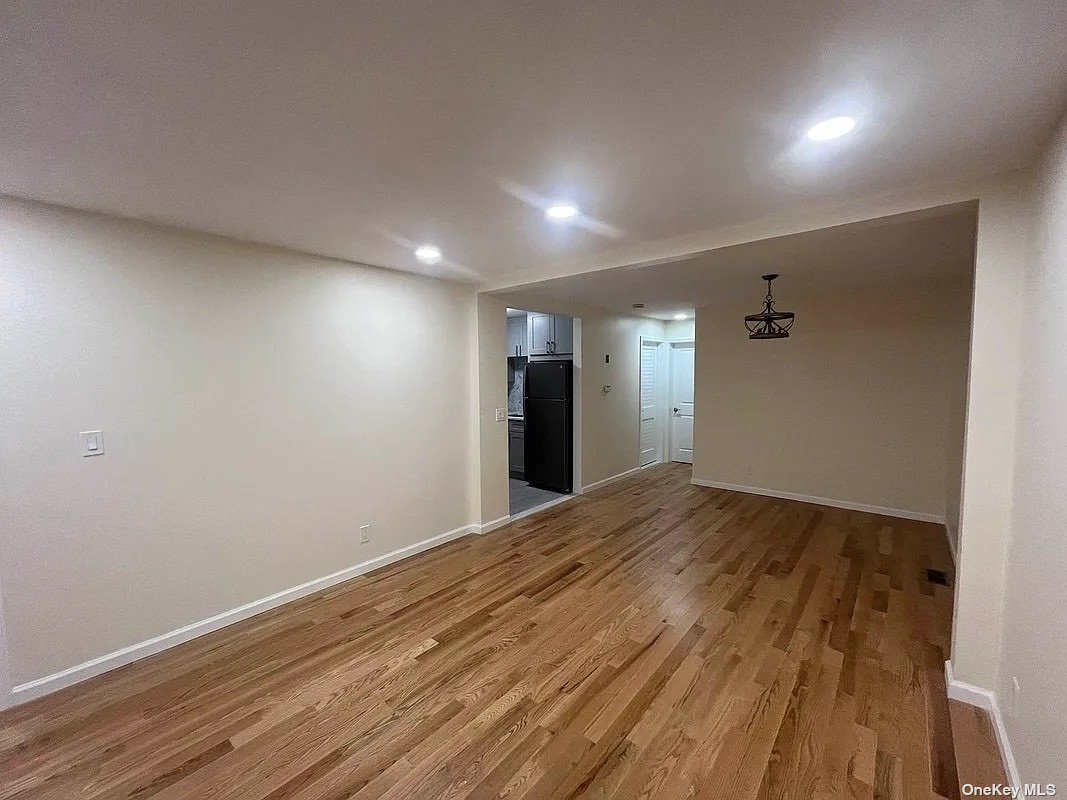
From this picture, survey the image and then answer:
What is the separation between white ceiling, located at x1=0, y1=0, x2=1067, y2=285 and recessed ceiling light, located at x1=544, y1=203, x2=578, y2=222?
7cm

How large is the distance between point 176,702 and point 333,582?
3.90 feet

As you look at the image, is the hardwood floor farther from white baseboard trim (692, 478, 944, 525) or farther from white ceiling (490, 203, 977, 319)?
white ceiling (490, 203, 977, 319)

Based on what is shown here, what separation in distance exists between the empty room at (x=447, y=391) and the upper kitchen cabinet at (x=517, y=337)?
2.23 m

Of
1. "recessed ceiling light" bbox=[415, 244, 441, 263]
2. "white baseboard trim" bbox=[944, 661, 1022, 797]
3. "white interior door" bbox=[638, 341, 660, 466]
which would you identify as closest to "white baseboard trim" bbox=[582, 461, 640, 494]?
"white interior door" bbox=[638, 341, 660, 466]

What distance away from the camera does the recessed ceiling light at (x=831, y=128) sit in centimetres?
149

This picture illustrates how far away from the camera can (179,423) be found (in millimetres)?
2535

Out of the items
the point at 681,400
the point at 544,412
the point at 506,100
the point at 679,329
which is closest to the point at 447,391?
the point at 544,412

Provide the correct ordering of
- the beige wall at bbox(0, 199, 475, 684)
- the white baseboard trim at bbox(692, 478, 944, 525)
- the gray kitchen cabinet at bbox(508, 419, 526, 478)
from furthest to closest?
the gray kitchen cabinet at bbox(508, 419, 526, 478) < the white baseboard trim at bbox(692, 478, 944, 525) < the beige wall at bbox(0, 199, 475, 684)

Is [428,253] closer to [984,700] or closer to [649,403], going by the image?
[984,700]

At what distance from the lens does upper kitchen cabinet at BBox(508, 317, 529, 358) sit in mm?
6203

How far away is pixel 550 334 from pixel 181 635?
4569mm

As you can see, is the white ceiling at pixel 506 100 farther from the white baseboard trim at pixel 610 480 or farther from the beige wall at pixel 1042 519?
the white baseboard trim at pixel 610 480

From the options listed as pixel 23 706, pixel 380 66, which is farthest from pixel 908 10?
pixel 23 706

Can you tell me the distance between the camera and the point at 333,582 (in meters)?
3.26
